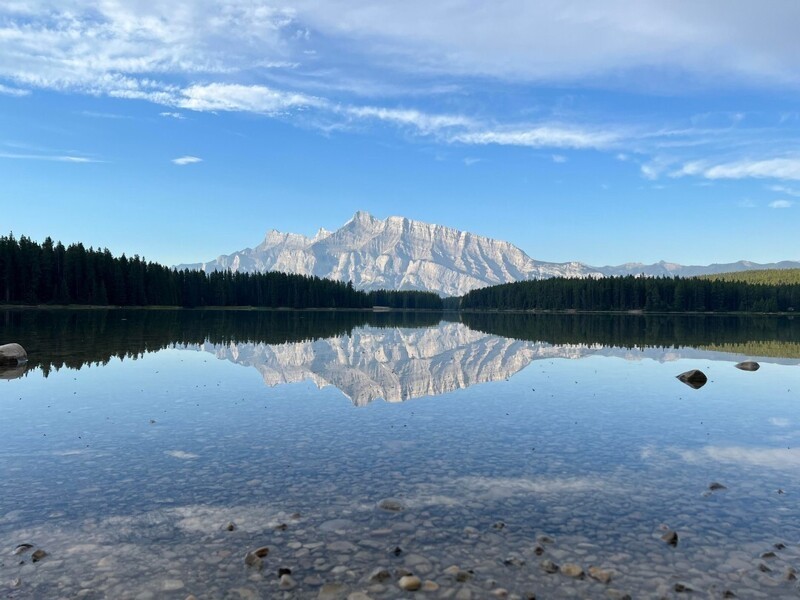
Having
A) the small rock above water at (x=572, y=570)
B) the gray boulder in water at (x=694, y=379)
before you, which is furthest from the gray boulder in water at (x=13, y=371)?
the gray boulder in water at (x=694, y=379)

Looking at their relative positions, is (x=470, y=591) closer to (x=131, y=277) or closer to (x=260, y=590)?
(x=260, y=590)

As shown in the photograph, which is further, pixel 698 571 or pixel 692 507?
pixel 692 507

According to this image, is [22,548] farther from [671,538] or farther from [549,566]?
[671,538]

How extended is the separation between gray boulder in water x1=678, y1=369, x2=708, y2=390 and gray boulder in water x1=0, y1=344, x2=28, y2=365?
4786cm

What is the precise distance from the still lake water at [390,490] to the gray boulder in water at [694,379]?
2.74 meters

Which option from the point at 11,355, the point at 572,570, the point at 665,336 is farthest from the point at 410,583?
the point at 665,336

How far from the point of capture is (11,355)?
37688mm

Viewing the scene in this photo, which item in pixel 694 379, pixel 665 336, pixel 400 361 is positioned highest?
pixel 694 379

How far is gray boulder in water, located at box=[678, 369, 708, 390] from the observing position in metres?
35.6

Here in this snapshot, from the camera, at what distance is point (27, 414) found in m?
23.3

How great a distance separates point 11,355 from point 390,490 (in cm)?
3613

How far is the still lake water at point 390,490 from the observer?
33.4ft

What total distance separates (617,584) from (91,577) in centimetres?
1013

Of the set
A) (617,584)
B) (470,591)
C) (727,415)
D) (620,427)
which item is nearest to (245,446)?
(470,591)
